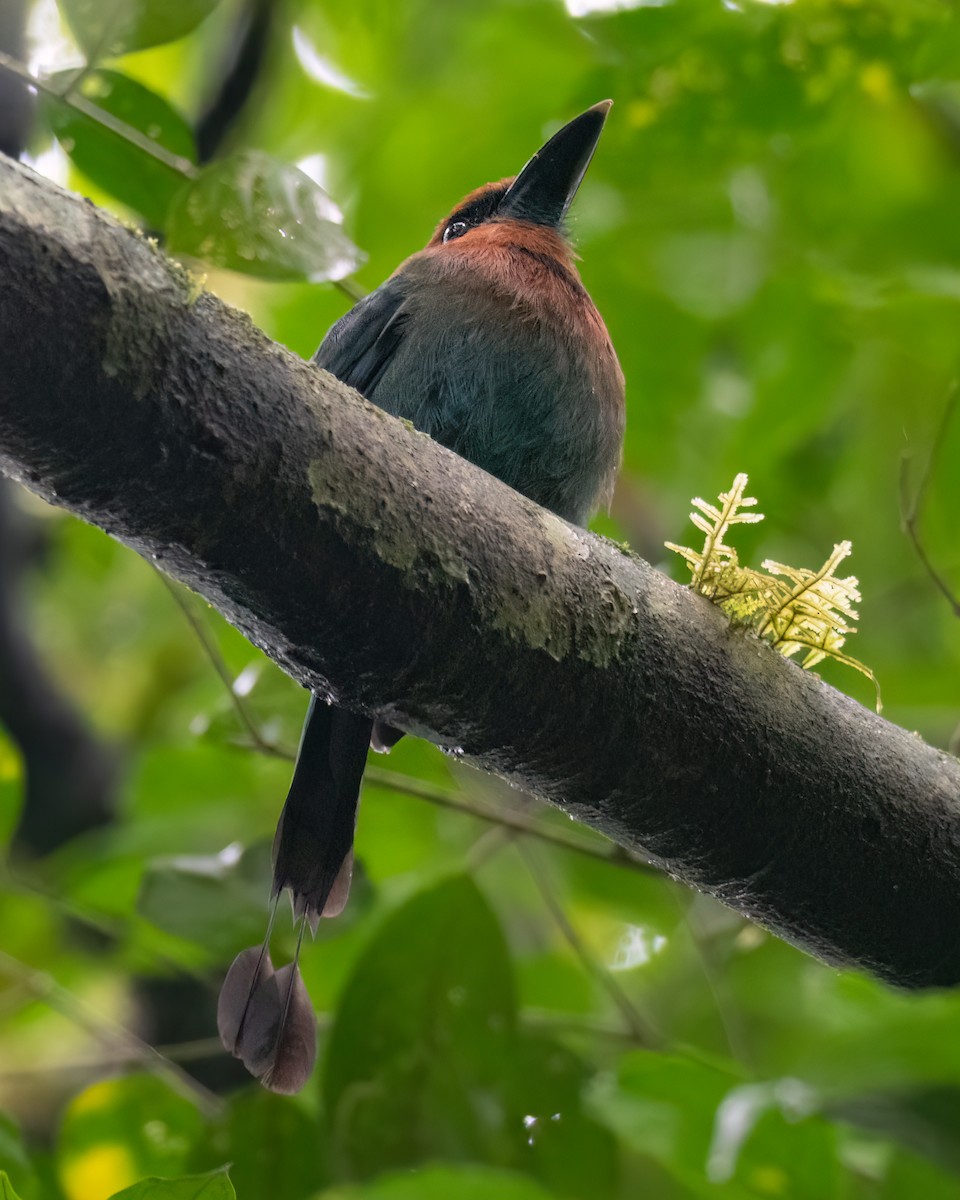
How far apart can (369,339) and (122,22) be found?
697 millimetres

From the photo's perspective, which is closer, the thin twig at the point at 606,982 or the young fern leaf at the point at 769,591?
the young fern leaf at the point at 769,591

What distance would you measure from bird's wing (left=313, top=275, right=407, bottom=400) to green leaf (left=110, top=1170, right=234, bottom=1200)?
1.42 metres

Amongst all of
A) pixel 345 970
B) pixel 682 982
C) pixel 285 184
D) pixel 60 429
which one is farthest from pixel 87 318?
pixel 682 982

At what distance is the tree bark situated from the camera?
46.8 inches

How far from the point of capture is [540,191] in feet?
9.11

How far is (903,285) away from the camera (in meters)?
2.54

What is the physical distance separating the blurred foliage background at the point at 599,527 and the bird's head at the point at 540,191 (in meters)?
0.06

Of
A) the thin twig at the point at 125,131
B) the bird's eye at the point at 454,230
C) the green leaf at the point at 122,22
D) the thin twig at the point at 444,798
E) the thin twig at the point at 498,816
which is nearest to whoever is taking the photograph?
the green leaf at the point at 122,22

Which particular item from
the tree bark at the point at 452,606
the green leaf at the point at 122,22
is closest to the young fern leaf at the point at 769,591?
the tree bark at the point at 452,606

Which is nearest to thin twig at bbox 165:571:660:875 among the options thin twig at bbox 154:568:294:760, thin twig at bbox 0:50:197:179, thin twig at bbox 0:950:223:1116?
thin twig at bbox 154:568:294:760

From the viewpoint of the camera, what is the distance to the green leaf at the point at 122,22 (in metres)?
1.91

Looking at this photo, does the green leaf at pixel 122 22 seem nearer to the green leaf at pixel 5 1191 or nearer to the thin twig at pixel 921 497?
the thin twig at pixel 921 497

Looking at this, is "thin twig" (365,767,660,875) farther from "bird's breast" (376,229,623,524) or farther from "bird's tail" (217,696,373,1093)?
"bird's breast" (376,229,623,524)

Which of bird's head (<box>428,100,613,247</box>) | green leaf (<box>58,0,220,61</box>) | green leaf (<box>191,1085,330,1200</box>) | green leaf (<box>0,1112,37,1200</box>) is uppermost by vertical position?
bird's head (<box>428,100,613,247</box>)
